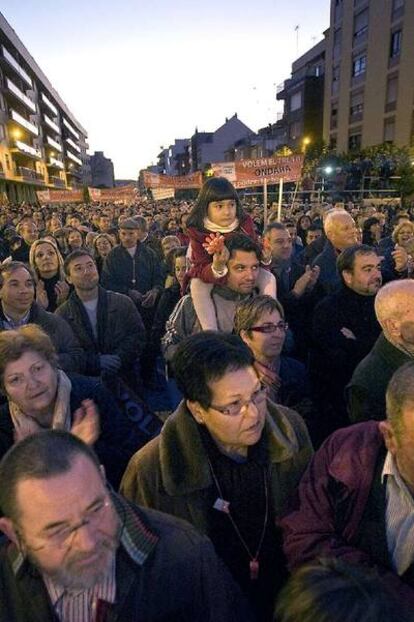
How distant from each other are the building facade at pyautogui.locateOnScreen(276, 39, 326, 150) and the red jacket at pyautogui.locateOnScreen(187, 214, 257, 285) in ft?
148

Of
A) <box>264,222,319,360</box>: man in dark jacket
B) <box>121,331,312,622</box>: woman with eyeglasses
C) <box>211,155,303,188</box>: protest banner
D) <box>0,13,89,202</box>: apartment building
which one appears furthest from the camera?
<box>0,13,89,202</box>: apartment building

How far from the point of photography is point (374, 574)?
1.06 m

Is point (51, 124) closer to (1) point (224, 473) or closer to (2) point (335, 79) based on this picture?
(2) point (335, 79)

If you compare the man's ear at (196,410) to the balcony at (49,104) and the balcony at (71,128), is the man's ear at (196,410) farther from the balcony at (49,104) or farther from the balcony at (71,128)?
the balcony at (71,128)

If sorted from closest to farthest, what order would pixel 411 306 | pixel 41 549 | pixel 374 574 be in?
pixel 374 574, pixel 41 549, pixel 411 306

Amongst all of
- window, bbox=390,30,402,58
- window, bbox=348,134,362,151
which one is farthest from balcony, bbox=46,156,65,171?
window, bbox=390,30,402,58

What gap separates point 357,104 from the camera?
3947 cm

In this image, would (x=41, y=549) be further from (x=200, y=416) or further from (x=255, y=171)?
(x=255, y=171)

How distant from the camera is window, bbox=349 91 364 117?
38.8m

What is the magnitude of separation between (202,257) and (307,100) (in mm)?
48914

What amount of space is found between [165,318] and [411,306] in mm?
2962

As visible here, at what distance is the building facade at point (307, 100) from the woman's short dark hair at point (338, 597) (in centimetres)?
4796

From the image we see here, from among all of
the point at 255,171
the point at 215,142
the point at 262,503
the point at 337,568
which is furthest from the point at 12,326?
the point at 215,142

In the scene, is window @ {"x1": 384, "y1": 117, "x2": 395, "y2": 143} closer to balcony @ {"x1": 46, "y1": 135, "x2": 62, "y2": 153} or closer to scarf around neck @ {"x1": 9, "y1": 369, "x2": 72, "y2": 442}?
scarf around neck @ {"x1": 9, "y1": 369, "x2": 72, "y2": 442}
